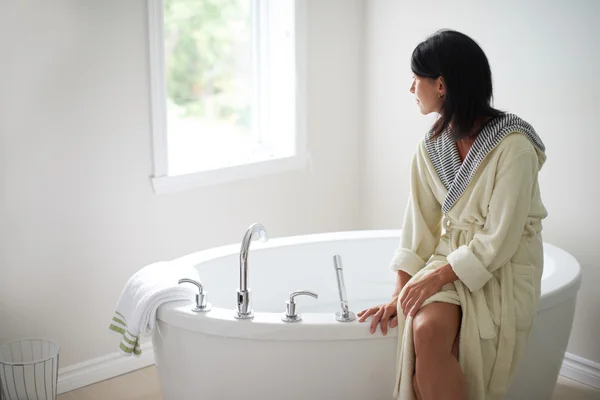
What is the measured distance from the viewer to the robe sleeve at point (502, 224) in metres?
2.09

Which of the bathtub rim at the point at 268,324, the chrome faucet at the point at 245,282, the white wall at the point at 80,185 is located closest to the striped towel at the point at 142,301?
the bathtub rim at the point at 268,324

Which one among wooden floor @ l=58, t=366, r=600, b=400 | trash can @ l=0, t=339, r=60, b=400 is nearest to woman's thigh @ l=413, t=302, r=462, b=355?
wooden floor @ l=58, t=366, r=600, b=400

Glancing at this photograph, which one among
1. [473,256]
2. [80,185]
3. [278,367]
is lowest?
[278,367]

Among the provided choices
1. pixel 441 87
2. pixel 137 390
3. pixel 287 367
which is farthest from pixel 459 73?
pixel 137 390

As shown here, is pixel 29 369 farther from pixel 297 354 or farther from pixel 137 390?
pixel 297 354

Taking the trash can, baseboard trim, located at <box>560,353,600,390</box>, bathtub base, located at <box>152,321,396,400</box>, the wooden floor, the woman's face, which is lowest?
→ the wooden floor

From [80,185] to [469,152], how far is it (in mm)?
1501

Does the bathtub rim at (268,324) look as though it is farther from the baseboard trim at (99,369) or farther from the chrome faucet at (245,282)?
the baseboard trim at (99,369)

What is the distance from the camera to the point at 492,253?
212 cm

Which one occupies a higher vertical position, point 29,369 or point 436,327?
point 436,327

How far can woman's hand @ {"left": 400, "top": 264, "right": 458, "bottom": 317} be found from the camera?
7.13 ft

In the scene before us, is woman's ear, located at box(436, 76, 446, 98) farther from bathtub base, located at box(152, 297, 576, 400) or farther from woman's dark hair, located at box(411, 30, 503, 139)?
bathtub base, located at box(152, 297, 576, 400)

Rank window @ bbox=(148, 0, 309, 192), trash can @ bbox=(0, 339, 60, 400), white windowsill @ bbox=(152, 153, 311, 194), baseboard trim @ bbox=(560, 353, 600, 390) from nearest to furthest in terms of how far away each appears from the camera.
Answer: trash can @ bbox=(0, 339, 60, 400)
baseboard trim @ bbox=(560, 353, 600, 390)
white windowsill @ bbox=(152, 153, 311, 194)
window @ bbox=(148, 0, 309, 192)

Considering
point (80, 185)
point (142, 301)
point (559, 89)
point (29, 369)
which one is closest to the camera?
point (142, 301)
